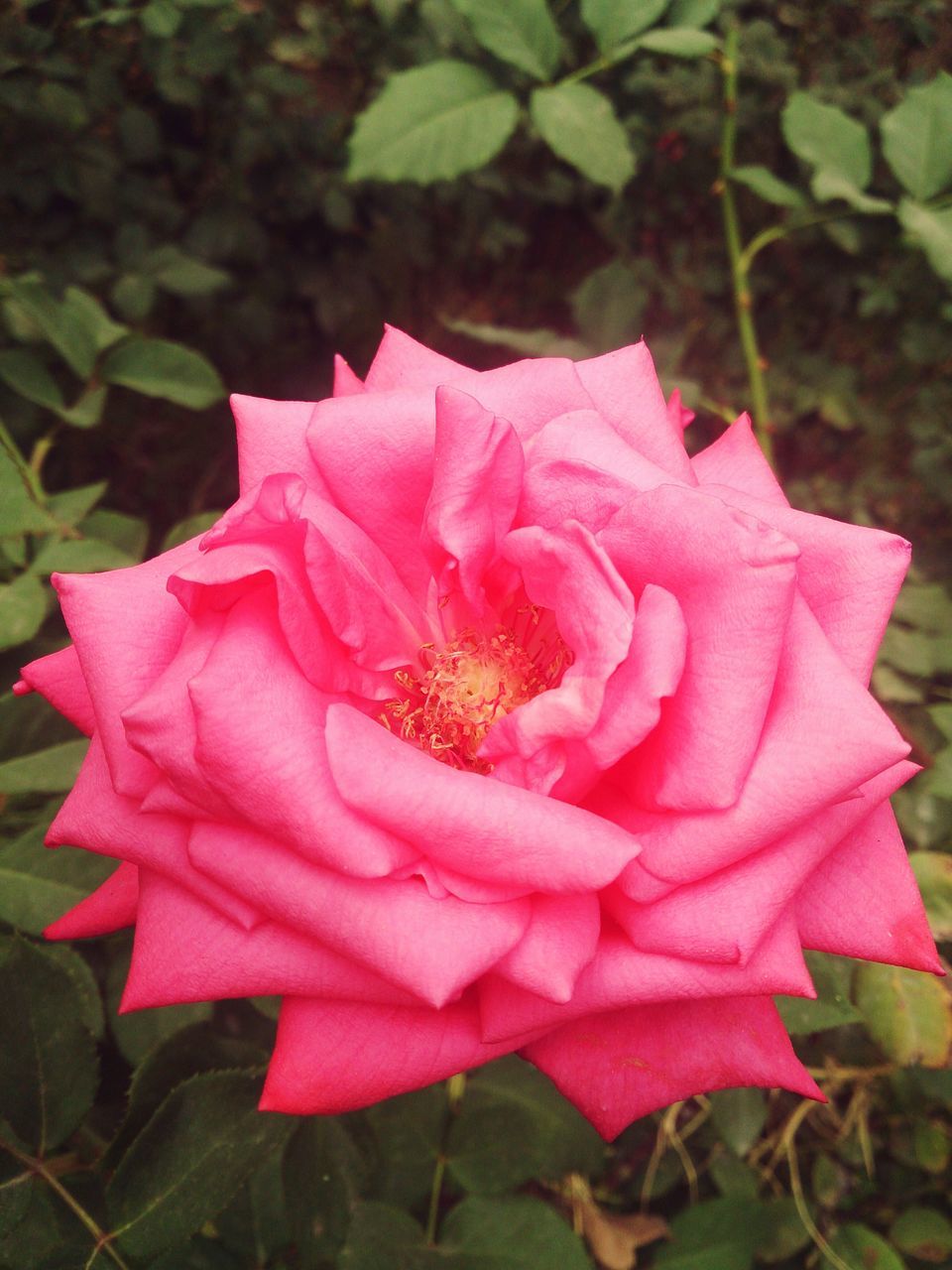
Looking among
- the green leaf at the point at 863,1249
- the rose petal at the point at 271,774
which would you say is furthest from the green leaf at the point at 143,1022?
the green leaf at the point at 863,1249

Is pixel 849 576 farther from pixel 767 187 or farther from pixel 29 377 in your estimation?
pixel 29 377

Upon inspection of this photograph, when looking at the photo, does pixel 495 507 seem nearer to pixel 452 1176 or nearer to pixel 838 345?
pixel 452 1176

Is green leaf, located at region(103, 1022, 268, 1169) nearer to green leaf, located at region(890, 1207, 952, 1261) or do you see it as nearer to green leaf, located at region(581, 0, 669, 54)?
green leaf, located at region(890, 1207, 952, 1261)

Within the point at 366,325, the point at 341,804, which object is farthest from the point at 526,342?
the point at 341,804

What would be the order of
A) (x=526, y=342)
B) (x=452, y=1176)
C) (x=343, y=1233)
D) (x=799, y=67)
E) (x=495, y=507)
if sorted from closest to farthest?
(x=495, y=507), (x=343, y=1233), (x=452, y=1176), (x=526, y=342), (x=799, y=67)

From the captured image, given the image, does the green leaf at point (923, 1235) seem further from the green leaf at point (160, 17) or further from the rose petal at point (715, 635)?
the green leaf at point (160, 17)

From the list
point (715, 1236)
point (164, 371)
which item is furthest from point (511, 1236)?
point (164, 371)
